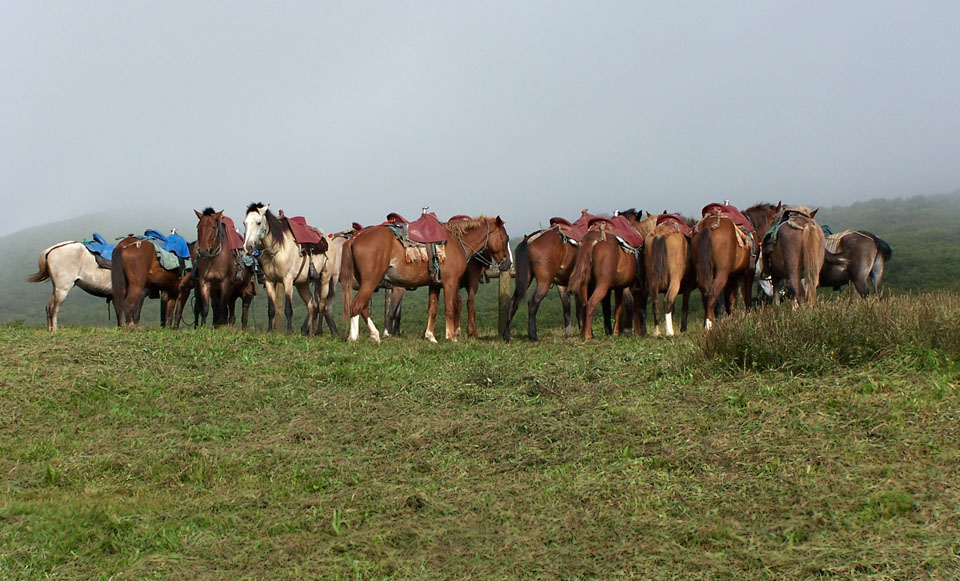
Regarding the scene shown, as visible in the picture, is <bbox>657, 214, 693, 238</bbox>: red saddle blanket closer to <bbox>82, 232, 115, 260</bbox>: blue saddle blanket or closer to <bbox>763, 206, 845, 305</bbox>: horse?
<bbox>763, 206, 845, 305</bbox>: horse

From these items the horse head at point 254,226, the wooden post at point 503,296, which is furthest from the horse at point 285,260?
the wooden post at point 503,296

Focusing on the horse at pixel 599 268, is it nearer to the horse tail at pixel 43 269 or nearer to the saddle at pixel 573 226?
the saddle at pixel 573 226

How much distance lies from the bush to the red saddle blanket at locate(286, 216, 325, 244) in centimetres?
907

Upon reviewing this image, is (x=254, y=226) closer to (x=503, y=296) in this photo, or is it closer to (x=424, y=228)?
(x=424, y=228)

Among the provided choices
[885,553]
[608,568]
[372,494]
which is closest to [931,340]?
[885,553]

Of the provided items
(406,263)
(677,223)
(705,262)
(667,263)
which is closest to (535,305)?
(406,263)

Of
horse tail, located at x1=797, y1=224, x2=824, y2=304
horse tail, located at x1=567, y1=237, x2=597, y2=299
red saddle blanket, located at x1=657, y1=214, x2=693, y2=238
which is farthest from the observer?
red saddle blanket, located at x1=657, y1=214, x2=693, y2=238

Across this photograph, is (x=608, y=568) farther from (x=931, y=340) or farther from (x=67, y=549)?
(x=931, y=340)

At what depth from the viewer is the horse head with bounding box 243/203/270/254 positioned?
14.0 m

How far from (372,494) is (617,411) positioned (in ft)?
8.07

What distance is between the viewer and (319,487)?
20.6 ft

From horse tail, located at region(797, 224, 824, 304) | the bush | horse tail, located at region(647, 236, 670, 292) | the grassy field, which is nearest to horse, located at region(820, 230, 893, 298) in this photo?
horse tail, located at region(797, 224, 824, 304)

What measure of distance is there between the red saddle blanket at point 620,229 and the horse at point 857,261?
461cm

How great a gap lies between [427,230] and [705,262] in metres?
4.78
